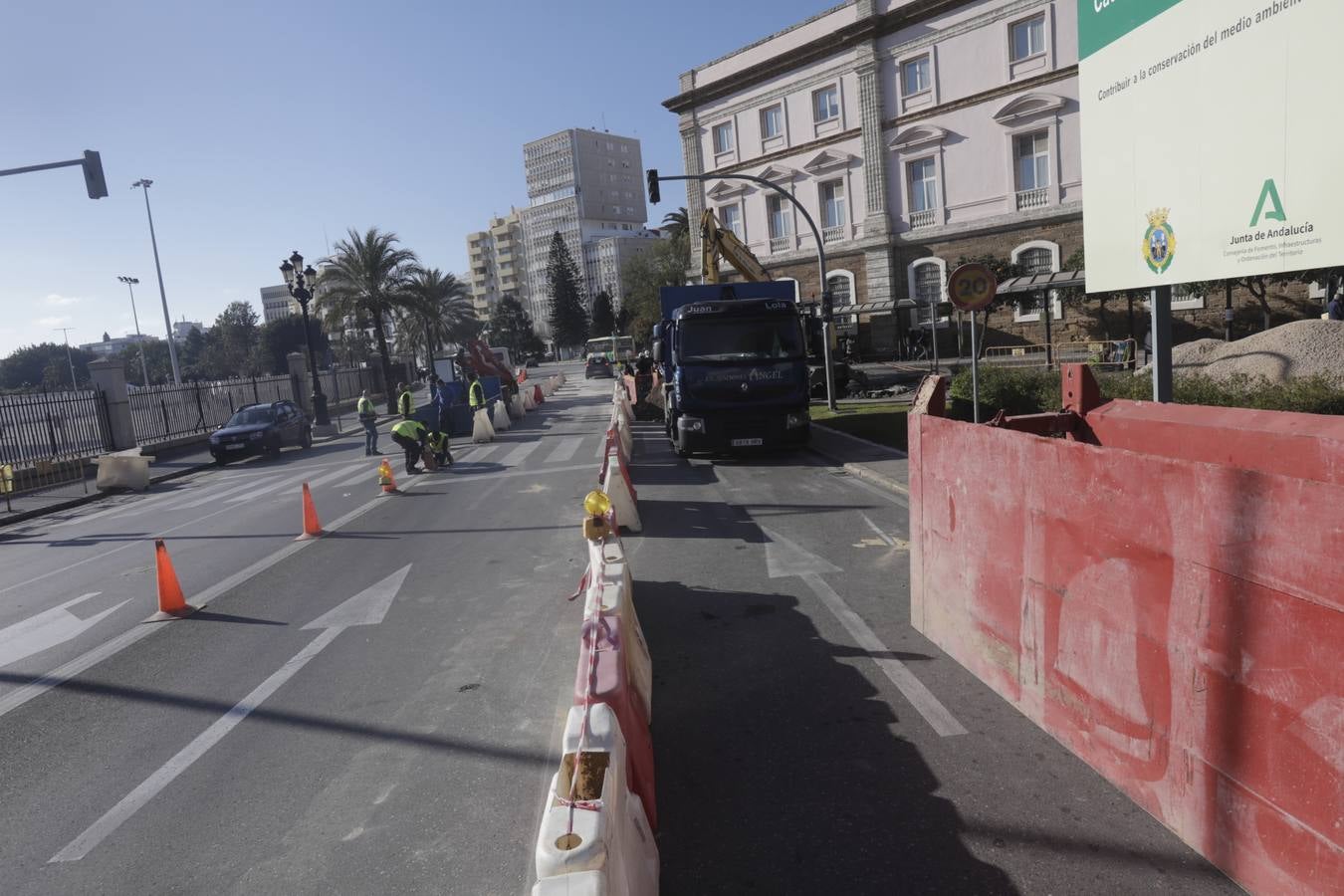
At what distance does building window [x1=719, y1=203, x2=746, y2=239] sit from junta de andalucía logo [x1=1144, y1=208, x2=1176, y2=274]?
38.1 metres

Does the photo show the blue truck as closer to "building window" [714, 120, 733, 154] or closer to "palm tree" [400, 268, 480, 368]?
"building window" [714, 120, 733, 154]

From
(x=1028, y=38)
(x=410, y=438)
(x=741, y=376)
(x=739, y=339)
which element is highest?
(x=1028, y=38)

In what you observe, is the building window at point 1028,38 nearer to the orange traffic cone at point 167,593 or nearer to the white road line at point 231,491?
the white road line at point 231,491

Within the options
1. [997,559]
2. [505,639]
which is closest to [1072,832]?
[997,559]

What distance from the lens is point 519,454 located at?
62.3ft

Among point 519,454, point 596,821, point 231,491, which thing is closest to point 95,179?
point 231,491

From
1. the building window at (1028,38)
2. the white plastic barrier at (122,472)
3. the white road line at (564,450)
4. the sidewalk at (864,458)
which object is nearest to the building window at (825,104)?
the building window at (1028,38)

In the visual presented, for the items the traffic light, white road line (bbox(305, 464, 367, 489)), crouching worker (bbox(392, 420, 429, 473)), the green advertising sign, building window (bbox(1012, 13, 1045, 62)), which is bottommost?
white road line (bbox(305, 464, 367, 489))

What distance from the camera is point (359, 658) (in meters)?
6.51

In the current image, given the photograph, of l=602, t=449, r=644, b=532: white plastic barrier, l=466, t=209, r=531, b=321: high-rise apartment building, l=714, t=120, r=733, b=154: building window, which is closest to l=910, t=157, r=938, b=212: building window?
l=714, t=120, r=733, b=154: building window

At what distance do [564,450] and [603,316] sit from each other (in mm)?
93077

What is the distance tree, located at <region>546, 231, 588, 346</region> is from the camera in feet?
348

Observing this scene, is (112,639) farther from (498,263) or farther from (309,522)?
(498,263)

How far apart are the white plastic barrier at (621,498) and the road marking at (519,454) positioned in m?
7.17
